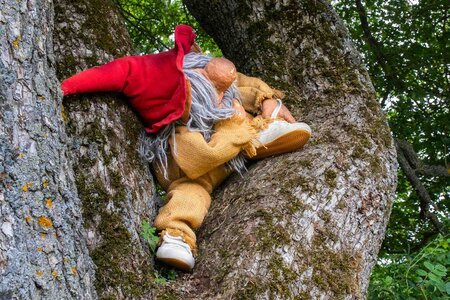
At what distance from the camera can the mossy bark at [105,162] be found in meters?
2.29

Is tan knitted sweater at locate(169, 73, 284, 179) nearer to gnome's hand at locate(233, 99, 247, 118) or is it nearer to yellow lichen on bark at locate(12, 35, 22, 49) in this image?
gnome's hand at locate(233, 99, 247, 118)

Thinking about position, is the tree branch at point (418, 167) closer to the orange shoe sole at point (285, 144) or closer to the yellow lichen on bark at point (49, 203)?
the orange shoe sole at point (285, 144)

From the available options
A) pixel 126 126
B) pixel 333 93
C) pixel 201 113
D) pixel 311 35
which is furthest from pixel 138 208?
pixel 311 35

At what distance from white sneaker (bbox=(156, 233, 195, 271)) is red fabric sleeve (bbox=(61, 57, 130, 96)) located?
696mm

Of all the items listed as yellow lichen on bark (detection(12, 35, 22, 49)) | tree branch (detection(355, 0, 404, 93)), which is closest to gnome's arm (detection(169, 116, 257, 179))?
yellow lichen on bark (detection(12, 35, 22, 49))

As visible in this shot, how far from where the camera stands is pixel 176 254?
2477 millimetres

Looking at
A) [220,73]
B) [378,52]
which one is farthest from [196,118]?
[378,52]

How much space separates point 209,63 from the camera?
3.07 meters

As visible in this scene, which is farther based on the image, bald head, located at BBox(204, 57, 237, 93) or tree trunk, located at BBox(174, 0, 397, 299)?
bald head, located at BBox(204, 57, 237, 93)

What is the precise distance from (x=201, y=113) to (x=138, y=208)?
59 centimetres

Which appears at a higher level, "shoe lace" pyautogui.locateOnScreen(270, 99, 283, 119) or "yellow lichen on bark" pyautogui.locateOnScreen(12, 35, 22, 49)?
"yellow lichen on bark" pyautogui.locateOnScreen(12, 35, 22, 49)

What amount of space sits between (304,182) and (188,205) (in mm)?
546

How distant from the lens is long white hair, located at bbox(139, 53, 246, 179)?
9.45 ft

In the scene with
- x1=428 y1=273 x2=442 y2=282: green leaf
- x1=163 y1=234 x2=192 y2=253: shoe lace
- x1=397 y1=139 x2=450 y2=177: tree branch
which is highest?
x1=397 y1=139 x2=450 y2=177: tree branch
